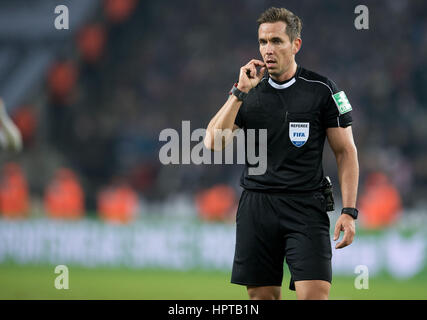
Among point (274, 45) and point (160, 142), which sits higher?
point (274, 45)

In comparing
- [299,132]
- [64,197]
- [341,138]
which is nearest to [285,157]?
[299,132]

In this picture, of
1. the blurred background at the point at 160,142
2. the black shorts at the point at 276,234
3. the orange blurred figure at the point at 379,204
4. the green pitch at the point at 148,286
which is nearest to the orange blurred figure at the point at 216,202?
the blurred background at the point at 160,142

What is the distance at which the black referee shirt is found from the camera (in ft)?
15.2

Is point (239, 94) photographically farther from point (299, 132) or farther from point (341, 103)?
point (341, 103)

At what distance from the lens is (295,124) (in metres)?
4.62

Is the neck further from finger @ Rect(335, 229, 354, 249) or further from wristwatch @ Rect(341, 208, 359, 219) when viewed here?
finger @ Rect(335, 229, 354, 249)

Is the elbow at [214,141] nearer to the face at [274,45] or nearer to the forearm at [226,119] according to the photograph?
the forearm at [226,119]

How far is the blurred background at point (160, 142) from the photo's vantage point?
9.68 metres

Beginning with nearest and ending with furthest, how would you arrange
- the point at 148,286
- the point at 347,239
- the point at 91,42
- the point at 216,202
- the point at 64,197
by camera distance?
1. the point at 347,239
2. the point at 148,286
3. the point at 216,202
4. the point at 64,197
5. the point at 91,42

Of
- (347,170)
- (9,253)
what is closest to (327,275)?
(347,170)

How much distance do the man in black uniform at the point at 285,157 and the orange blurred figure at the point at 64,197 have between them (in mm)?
7638

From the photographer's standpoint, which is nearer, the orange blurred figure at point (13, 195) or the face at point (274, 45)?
the face at point (274, 45)

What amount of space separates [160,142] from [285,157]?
9.15 meters

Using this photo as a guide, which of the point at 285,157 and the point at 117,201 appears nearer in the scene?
the point at 285,157
